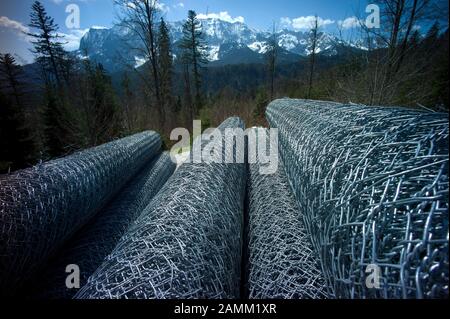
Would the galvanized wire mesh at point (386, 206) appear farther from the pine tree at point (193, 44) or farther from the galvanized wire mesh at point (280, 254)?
the pine tree at point (193, 44)

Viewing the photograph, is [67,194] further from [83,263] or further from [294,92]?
[294,92]

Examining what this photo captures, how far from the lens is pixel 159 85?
10922 mm

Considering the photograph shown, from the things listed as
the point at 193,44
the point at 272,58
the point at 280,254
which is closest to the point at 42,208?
the point at 280,254

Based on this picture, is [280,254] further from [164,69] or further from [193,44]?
[193,44]

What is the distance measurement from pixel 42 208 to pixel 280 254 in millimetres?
2096

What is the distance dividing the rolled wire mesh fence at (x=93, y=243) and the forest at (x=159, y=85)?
1.07 meters

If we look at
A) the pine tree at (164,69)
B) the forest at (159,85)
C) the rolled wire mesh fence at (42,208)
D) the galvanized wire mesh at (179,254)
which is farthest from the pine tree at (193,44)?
the galvanized wire mesh at (179,254)

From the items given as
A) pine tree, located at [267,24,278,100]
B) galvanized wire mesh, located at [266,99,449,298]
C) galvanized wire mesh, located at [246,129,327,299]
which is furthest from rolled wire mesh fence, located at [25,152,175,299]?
pine tree, located at [267,24,278,100]

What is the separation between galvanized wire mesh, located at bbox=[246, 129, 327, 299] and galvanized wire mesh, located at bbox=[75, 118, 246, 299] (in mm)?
187

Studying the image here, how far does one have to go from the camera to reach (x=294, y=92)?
69.3 feet

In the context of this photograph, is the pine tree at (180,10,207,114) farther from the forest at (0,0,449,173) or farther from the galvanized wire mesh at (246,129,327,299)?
the galvanized wire mesh at (246,129,327,299)

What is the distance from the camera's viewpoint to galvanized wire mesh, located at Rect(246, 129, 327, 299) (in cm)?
140

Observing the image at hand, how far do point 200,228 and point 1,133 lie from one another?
42.9 ft

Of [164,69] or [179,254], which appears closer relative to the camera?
[179,254]
